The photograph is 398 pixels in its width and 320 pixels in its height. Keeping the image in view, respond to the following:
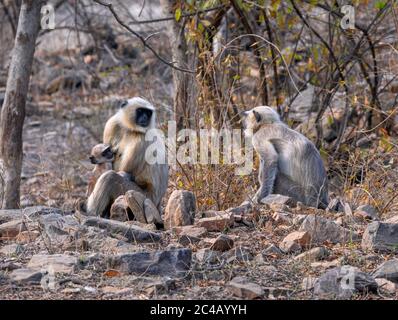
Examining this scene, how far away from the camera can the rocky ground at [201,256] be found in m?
4.12

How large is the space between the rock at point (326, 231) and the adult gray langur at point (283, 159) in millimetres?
2091

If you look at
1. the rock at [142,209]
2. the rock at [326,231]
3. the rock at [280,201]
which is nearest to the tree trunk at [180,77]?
the rock at [280,201]

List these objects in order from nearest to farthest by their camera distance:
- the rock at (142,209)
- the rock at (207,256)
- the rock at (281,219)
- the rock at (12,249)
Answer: the rock at (207,256) < the rock at (12,249) < the rock at (281,219) < the rock at (142,209)

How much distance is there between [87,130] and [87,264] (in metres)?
6.69

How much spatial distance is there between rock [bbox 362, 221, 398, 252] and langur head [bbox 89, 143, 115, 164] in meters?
2.55

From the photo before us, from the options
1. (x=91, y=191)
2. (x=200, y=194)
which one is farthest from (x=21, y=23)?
(x=200, y=194)

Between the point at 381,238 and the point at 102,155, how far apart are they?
265 cm

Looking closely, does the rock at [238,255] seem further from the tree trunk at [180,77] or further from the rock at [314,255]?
the tree trunk at [180,77]

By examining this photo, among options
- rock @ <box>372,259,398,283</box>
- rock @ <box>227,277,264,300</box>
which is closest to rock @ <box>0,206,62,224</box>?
rock @ <box>227,277,264,300</box>

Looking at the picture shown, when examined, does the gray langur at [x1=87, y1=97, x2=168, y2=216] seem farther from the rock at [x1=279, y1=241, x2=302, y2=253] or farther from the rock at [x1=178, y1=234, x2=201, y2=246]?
the rock at [x1=279, y1=241, x2=302, y2=253]

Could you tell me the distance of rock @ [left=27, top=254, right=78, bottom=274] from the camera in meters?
4.44

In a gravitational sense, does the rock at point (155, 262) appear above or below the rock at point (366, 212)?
below

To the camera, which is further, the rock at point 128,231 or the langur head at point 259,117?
the langur head at point 259,117

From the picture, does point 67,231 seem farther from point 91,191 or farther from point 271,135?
point 271,135
